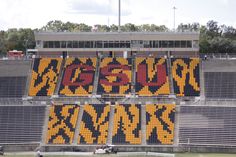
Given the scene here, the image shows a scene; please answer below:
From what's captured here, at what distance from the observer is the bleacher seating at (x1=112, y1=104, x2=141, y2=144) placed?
6488 centimetres

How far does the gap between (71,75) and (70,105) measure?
239 inches

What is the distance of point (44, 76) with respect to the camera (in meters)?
74.1

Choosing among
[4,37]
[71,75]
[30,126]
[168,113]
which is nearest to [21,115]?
[30,126]

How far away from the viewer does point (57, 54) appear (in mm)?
77438

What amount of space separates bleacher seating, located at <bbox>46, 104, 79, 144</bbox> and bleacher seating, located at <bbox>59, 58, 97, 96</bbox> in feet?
11.4

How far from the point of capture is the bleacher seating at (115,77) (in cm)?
7206

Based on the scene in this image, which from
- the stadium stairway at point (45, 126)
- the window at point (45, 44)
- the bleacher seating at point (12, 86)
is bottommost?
the stadium stairway at point (45, 126)

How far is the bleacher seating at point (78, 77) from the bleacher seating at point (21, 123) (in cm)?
468

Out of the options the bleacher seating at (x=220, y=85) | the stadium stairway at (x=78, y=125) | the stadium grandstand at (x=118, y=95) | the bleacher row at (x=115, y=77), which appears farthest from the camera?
the bleacher row at (x=115, y=77)

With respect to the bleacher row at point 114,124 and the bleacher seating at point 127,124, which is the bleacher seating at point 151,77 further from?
the bleacher seating at point 127,124

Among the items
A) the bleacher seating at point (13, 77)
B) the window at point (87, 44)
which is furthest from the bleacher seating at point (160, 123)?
the bleacher seating at point (13, 77)

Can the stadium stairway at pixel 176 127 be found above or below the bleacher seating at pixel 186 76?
below

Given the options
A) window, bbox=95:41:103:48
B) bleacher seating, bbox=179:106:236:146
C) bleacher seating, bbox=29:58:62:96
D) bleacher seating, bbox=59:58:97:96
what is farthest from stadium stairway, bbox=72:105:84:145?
window, bbox=95:41:103:48

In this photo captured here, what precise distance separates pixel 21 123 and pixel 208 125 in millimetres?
17310
